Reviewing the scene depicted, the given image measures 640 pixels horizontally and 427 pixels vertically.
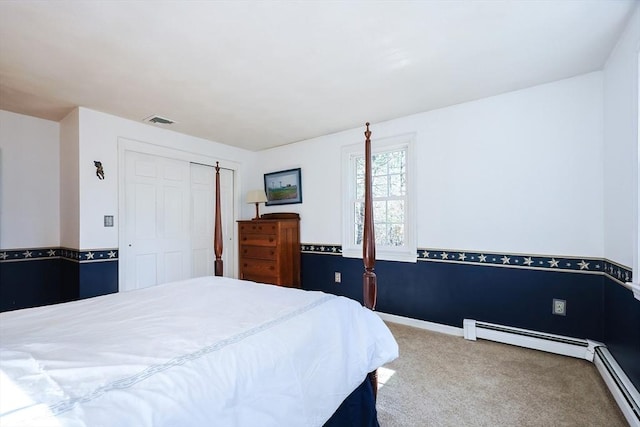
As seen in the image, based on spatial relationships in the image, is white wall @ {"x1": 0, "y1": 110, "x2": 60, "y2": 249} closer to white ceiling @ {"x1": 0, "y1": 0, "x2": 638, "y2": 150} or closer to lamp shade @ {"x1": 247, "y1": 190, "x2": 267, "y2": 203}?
white ceiling @ {"x1": 0, "y1": 0, "x2": 638, "y2": 150}

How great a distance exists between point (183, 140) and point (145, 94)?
120 centimetres

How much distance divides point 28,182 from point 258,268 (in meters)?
2.66

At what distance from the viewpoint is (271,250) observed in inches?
149

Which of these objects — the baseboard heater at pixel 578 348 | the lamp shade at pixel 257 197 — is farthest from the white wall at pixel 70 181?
the baseboard heater at pixel 578 348

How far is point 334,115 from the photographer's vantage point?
3.20 meters

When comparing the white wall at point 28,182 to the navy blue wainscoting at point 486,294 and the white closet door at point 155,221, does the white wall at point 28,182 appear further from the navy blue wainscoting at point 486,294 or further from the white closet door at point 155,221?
the navy blue wainscoting at point 486,294

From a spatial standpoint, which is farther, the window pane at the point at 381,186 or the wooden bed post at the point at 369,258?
the window pane at the point at 381,186

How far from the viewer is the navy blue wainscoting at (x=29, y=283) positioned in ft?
9.85

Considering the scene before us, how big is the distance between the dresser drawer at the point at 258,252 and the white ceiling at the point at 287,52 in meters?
1.73

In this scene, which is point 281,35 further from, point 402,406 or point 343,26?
point 402,406

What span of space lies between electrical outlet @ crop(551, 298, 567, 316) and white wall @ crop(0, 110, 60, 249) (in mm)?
5074

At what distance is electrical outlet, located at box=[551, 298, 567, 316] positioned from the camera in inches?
96.1

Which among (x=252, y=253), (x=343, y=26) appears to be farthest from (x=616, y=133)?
(x=252, y=253)

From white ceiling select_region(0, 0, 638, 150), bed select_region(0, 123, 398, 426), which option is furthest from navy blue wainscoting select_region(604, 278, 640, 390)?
white ceiling select_region(0, 0, 638, 150)
